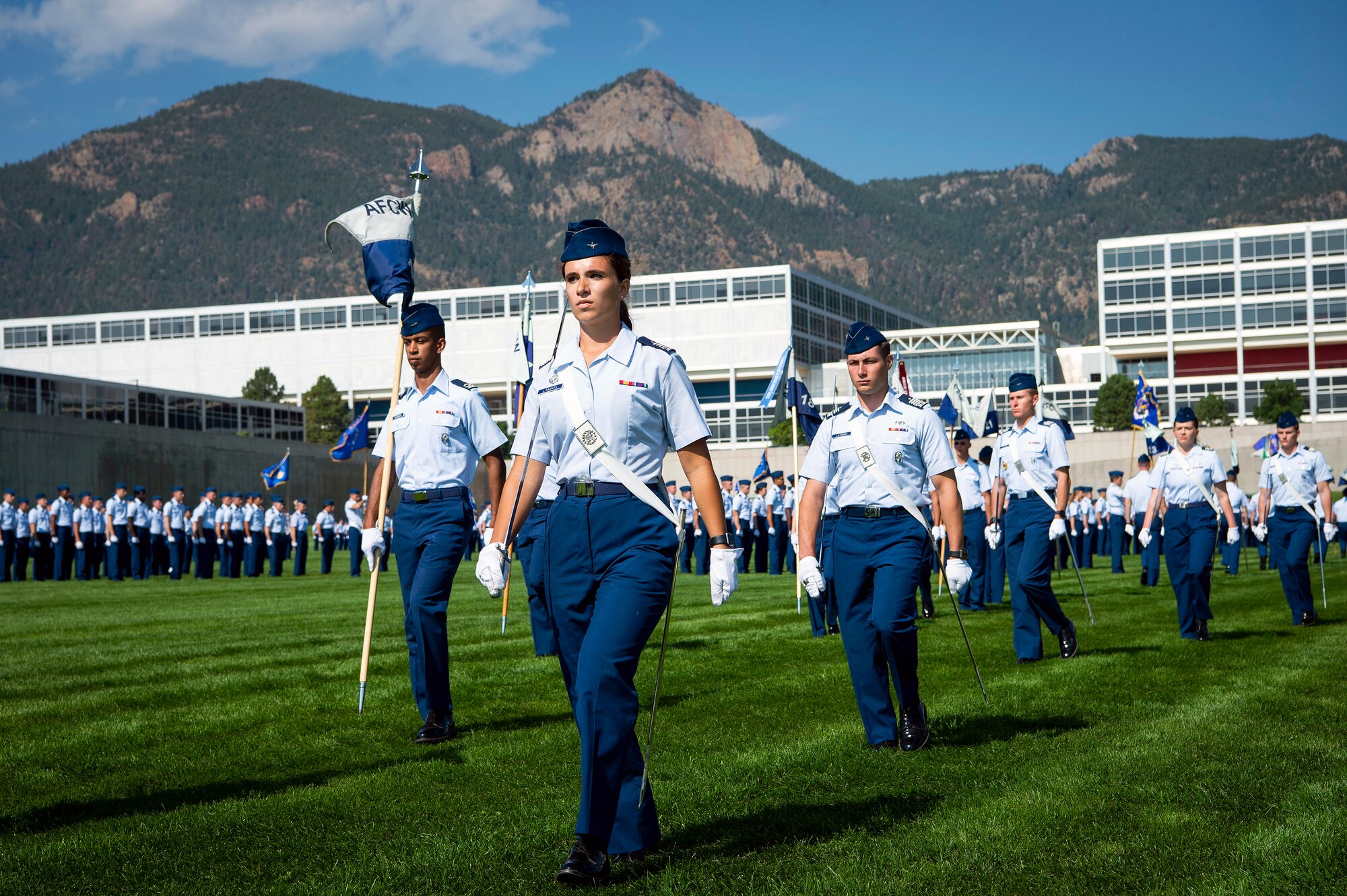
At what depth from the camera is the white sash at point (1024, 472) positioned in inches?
448

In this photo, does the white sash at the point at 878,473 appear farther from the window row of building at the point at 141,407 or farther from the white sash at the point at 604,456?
the window row of building at the point at 141,407

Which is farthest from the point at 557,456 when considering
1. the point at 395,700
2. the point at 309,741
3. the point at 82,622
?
the point at 82,622

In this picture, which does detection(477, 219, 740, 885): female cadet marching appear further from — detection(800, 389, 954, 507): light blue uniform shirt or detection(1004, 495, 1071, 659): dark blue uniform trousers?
detection(1004, 495, 1071, 659): dark blue uniform trousers

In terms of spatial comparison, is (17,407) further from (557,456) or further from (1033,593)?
(557,456)

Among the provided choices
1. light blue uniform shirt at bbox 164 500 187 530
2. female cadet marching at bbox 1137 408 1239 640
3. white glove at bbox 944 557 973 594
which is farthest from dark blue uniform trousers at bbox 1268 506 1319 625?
light blue uniform shirt at bbox 164 500 187 530

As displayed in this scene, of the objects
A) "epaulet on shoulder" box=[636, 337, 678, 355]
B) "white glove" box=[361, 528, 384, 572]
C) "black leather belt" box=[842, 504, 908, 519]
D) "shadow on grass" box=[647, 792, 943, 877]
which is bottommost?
"shadow on grass" box=[647, 792, 943, 877]

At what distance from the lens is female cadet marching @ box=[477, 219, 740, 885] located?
189 inches

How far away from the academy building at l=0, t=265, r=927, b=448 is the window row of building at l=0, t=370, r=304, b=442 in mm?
26030

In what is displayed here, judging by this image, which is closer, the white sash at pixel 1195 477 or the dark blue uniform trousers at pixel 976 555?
the white sash at pixel 1195 477

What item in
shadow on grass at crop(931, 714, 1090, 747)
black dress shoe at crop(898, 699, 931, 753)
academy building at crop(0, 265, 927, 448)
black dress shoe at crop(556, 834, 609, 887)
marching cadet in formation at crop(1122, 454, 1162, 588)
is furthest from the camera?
academy building at crop(0, 265, 927, 448)

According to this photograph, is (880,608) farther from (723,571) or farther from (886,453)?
(723,571)

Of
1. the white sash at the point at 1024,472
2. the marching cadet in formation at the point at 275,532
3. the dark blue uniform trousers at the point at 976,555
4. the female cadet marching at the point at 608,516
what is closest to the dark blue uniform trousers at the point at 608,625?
the female cadet marching at the point at 608,516

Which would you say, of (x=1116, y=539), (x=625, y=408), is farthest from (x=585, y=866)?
(x=1116, y=539)

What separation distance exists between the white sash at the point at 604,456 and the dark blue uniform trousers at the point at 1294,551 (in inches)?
449
